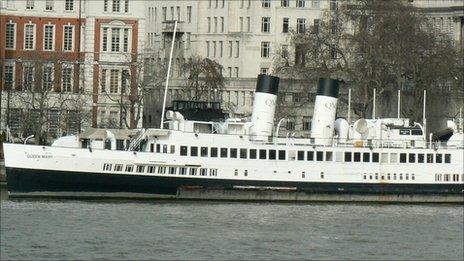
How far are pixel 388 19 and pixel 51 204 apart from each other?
145 feet

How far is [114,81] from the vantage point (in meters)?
144

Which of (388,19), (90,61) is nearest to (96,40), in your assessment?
(90,61)

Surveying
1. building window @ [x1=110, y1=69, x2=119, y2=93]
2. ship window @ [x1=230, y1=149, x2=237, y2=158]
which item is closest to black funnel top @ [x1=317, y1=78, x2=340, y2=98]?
ship window @ [x1=230, y1=149, x2=237, y2=158]

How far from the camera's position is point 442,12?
166625 millimetres

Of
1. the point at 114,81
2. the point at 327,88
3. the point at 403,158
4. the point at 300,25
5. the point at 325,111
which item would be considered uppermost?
the point at 300,25

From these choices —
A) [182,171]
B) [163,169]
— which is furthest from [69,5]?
[163,169]

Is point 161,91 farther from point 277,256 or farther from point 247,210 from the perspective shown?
point 277,256

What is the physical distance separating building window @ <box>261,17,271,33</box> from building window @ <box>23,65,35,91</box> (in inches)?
1015

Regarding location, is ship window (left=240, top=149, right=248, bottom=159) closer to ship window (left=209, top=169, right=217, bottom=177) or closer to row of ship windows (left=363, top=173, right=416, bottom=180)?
ship window (left=209, top=169, right=217, bottom=177)

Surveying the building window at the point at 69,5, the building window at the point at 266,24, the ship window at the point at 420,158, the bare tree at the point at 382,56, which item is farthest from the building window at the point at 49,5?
the ship window at the point at 420,158

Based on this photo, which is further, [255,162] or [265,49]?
[265,49]

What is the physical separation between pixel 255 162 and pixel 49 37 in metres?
31.0

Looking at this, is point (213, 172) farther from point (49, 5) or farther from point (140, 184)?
point (49, 5)

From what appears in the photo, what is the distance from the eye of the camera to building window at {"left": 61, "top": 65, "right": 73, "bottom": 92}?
14150 centimetres
